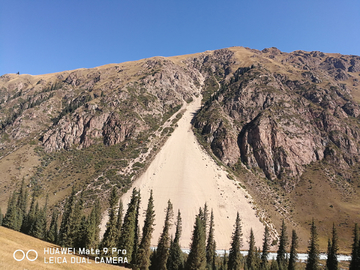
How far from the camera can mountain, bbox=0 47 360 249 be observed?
318ft

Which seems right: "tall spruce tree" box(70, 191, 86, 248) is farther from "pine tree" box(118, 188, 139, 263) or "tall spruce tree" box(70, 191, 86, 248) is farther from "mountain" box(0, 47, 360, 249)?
"mountain" box(0, 47, 360, 249)

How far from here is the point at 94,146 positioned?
5039 inches

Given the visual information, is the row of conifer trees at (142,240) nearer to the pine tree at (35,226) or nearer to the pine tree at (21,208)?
the pine tree at (35,226)

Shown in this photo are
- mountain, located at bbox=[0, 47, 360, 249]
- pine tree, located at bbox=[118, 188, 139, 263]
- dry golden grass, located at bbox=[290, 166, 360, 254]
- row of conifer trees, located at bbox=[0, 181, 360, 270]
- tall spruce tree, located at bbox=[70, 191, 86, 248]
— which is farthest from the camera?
mountain, located at bbox=[0, 47, 360, 249]

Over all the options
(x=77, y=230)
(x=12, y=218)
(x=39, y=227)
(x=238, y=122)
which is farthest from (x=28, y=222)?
(x=238, y=122)

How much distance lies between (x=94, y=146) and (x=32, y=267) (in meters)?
116

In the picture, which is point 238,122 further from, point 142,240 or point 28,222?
point 28,222

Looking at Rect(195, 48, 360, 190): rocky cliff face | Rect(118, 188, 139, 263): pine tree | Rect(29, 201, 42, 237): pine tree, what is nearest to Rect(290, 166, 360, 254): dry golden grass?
Rect(195, 48, 360, 190): rocky cliff face

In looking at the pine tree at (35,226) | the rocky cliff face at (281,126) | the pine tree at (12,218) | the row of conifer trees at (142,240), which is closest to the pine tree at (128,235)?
the row of conifer trees at (142,240)

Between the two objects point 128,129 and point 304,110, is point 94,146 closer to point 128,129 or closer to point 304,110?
point 128,129

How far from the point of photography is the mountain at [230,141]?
9681 centimetres

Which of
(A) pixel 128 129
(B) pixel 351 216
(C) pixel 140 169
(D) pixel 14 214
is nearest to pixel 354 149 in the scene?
(B) pixel 351 216

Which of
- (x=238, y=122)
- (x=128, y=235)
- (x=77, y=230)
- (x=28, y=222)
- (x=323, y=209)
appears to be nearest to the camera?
(x=128, y=235)

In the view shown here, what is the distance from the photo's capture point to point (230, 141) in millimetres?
126188
